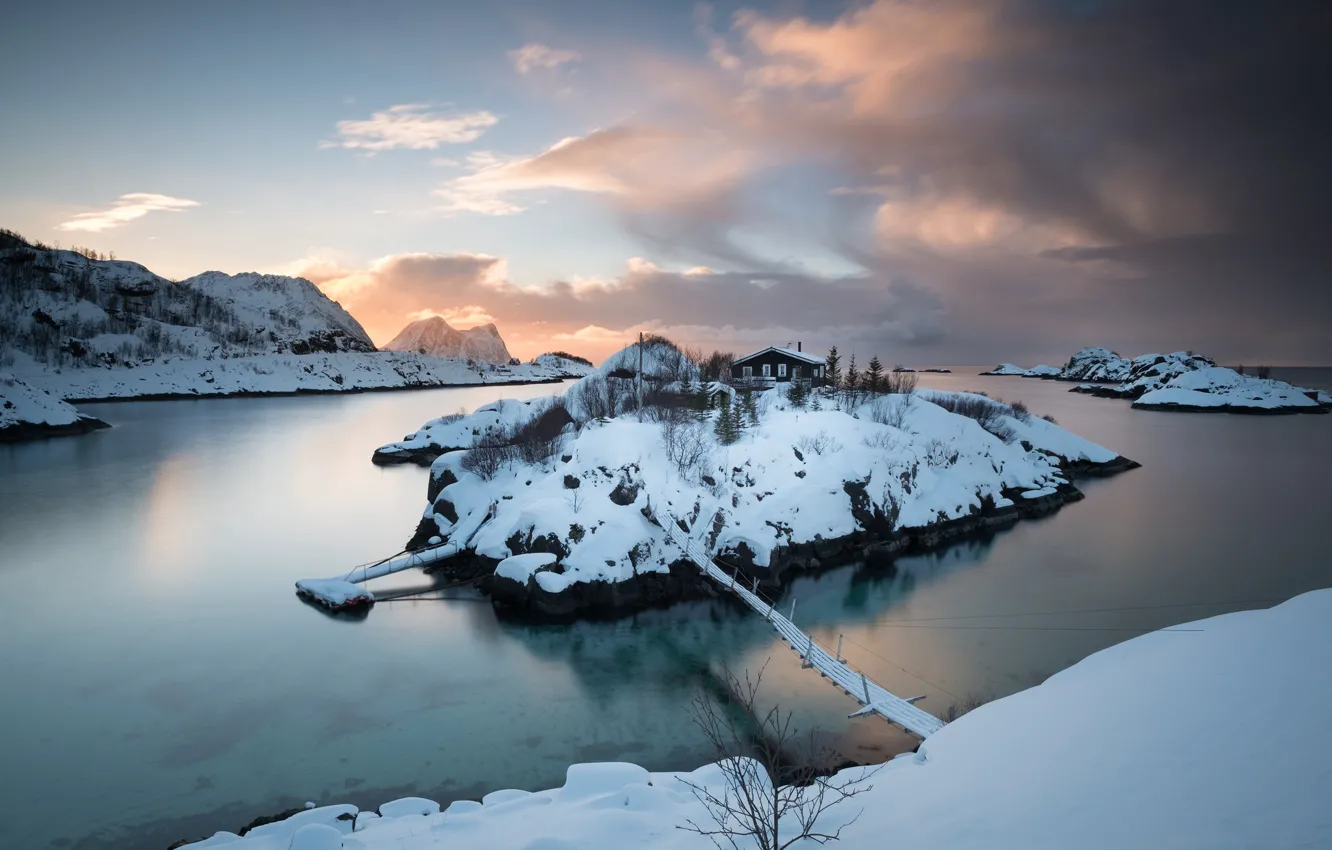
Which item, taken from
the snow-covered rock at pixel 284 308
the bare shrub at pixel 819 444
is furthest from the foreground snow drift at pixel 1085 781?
the snow-covered rock at pixel 284 308

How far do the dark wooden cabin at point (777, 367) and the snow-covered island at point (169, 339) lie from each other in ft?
307

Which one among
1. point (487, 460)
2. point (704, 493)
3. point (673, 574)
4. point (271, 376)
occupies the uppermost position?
point (271, 376)

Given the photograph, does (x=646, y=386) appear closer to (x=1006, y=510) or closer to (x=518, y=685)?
(x=1006, y=510)

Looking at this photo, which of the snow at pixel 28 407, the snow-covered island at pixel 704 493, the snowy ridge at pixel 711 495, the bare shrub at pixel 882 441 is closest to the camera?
the snow-covered island at pixel 704 493

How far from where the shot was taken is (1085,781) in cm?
710

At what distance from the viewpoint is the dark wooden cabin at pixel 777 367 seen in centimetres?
5091

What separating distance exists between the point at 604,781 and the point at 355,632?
1335 cm

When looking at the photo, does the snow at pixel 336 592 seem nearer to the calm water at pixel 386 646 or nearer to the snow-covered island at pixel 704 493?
the calm water at pixel 386 646

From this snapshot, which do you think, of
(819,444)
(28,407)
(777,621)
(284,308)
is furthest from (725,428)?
(284,308)

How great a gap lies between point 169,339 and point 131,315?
10.5 m

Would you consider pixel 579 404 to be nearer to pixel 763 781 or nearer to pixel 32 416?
pixel 763 781

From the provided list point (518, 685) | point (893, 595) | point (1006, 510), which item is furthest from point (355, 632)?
point (1006, 510)

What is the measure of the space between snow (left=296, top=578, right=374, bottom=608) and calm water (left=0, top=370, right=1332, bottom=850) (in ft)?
2.19

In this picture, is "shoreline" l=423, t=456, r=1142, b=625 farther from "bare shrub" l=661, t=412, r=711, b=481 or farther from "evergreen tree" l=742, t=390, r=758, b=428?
"evergreen tree" l=742, t=390, r=758, b=428
